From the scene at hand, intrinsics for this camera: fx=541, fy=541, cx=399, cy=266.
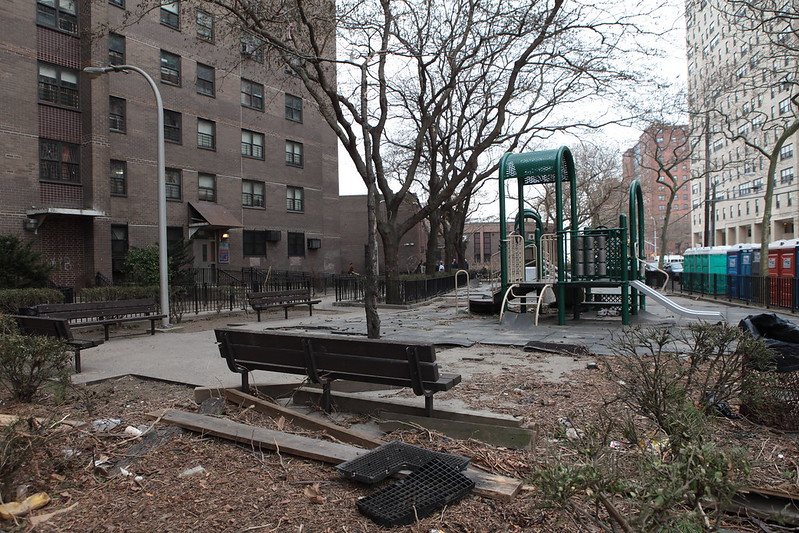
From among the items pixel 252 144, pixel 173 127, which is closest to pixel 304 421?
pixel 173 127

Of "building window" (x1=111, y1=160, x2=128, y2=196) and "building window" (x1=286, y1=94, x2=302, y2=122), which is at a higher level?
"building window" (x1=286, y1=94, x2=302, y2=122)

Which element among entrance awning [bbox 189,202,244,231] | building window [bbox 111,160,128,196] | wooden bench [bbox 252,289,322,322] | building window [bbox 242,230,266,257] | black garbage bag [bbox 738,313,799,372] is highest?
building window [bbox 111,160,128,196]

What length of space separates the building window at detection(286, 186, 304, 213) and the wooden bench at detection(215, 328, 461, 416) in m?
27.6

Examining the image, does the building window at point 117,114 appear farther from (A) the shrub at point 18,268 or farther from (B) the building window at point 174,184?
(A) the shrub at point 18,268

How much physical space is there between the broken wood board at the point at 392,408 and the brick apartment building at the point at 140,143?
1230 cm

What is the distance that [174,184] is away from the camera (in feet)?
85.6

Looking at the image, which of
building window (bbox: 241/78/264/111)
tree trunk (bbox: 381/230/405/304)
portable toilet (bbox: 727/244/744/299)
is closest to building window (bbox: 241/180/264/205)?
building window (bbox: 241/78/264/111)

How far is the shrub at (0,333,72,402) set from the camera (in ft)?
17.4

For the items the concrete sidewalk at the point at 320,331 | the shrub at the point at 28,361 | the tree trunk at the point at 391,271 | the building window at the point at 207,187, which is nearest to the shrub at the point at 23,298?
the concrete sidewalk at the point at 320,331

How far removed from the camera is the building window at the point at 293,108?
32594 mm

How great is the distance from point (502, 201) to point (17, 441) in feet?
40.7

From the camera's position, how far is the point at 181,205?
1033 inches

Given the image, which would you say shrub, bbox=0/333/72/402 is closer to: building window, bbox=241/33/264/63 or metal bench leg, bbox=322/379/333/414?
metal bench leg, bbox=322/379/333/414

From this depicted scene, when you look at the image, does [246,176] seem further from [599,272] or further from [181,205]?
[599,272]
